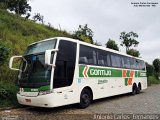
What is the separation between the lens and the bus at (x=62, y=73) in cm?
901

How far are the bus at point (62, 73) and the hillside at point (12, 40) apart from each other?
1.21 metres

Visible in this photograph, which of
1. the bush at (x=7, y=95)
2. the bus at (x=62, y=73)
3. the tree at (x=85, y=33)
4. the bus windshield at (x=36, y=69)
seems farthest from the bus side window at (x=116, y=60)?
the tree at (x=85, y=33)

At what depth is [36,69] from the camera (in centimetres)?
941

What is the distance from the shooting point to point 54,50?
9.24 metres

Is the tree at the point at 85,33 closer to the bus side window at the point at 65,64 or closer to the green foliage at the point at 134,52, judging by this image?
the green foliage at the point at 134,52

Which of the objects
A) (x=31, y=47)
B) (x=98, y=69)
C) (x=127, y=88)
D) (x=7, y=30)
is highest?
(x=7, y=30)

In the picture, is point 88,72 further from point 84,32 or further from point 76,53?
point 84,32

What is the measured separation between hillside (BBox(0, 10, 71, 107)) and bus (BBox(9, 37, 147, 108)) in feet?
3.96

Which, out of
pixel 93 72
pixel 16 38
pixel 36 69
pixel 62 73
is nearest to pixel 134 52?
pixel 16 38

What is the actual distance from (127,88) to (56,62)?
323 inches

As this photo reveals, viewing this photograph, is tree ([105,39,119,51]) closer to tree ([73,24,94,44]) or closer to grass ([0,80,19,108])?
tree ([73,24,94,44])

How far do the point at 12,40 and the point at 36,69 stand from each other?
10242 millimetres

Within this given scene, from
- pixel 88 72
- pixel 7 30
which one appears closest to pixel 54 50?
pixel 88 72

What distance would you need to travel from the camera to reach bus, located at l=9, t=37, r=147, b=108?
9008 millimetres
